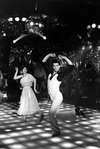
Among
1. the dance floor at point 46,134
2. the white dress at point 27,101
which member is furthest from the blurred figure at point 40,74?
the white dress at point 27,101

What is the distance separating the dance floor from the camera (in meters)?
4.55

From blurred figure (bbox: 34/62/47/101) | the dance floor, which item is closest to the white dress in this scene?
the dance floor

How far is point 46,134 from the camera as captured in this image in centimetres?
534

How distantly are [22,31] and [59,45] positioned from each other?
2.64m

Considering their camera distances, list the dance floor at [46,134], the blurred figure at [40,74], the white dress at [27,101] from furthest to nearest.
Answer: the blurred figure at [40,74]
the white dress at [27,101]
the dance floor at [46,134]

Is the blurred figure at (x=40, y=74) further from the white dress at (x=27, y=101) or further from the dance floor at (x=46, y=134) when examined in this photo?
the white dress at (x=27, y=101)

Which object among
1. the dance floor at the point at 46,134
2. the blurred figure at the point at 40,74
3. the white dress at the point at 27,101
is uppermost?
the blurred figure at the point at 40,74

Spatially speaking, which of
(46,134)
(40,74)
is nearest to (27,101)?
(46,134)

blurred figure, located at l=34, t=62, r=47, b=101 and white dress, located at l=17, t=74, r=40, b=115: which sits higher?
blurred figure, located at l=34, t=62, r=47, b=101

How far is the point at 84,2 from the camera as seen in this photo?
10828 mm

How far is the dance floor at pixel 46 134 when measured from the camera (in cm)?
455

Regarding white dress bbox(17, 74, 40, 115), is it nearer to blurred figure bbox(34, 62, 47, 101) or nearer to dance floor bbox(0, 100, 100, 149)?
dance floor bbox(0, 100, 100, 149)

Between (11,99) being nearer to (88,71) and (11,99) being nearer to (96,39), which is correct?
(88,71)

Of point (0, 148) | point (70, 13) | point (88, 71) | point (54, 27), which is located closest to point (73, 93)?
point (88, 71)
